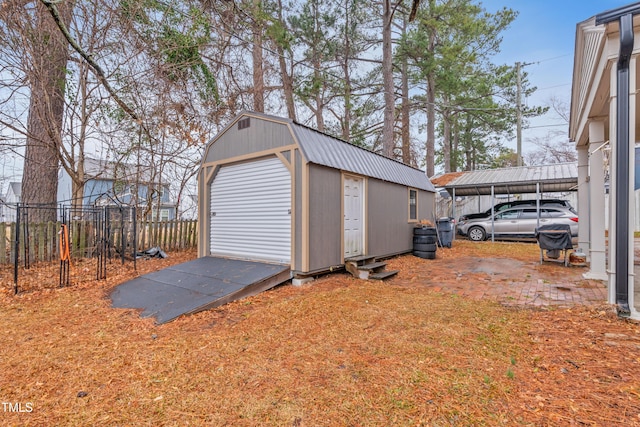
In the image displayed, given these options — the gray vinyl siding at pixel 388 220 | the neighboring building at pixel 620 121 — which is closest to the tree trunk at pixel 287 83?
the gray vinyl siding at pixel 388 220

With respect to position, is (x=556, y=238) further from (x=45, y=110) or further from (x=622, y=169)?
(x=45, y=110)

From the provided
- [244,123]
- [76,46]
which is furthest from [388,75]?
[76,46]

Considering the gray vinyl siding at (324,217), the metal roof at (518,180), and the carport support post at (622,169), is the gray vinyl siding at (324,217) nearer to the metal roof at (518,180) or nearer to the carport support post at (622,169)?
the carport support post at (622,169)

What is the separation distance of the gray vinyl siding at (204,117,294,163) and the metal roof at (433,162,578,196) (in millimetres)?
9816

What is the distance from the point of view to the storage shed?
17.9 ft

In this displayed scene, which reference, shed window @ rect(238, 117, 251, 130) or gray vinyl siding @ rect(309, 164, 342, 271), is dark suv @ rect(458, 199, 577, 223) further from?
shed window @ rect(238, 117, 251, 130)

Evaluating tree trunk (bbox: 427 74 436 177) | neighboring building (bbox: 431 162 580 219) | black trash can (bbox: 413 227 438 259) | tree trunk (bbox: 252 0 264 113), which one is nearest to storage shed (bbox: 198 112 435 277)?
black trash can (bbox: 413 227 438 259)

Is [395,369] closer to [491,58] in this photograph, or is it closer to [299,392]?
[299,392]

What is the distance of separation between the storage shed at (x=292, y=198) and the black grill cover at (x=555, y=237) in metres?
3.32

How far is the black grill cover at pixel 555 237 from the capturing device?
6734mm

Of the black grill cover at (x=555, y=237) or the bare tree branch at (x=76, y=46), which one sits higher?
the bare tree branch at (x=76, y=46)

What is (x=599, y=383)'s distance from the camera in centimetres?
219

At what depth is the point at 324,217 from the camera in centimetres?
570

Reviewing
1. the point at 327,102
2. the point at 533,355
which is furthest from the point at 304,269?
the point at 327,102
